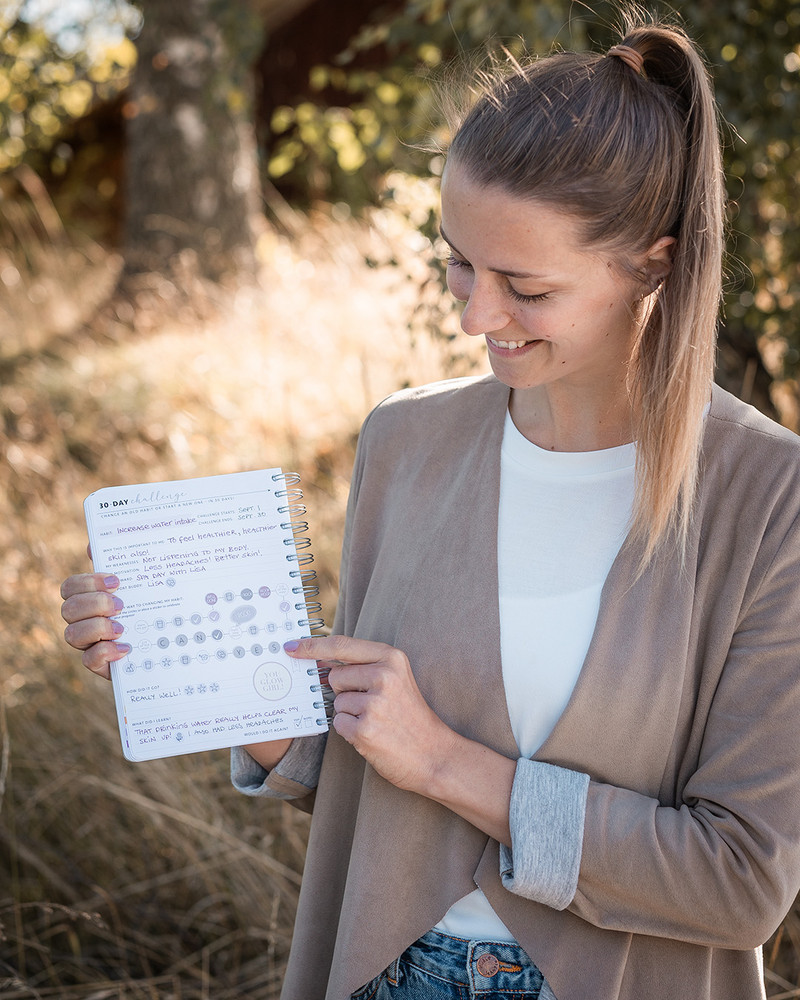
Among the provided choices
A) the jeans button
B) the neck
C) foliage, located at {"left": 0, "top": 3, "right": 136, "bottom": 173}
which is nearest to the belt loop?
the jeans button

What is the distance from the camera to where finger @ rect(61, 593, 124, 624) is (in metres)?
1.35

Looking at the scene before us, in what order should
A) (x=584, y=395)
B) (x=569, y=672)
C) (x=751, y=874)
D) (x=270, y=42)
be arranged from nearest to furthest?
(x=751, y=874)
(x=569, y=672)
(x=584, y=395)
(x=270, y=42)

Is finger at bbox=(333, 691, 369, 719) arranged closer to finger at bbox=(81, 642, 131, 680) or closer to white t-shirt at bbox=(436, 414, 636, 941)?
white t-shirt at bbox=(436, 414, 636, 941)

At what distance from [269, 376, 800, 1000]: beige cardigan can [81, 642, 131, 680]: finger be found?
368mm

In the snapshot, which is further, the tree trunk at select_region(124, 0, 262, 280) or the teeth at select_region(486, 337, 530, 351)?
the tree trunk at select_region(124, 0, 262, 280)

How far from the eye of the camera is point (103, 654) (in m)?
1.35

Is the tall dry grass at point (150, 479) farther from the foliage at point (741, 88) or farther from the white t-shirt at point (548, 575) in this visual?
the white t-shirt at point (548, 575)

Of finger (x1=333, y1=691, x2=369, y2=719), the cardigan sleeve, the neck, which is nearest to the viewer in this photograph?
the cardigan sleeve

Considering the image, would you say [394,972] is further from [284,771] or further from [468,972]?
[284,771]

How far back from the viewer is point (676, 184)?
1.35m

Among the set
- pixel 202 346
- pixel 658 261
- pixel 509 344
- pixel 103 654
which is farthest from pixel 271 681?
pixel 202 346

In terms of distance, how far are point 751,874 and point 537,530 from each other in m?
0.54

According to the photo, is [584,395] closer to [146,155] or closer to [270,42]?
[146,155]

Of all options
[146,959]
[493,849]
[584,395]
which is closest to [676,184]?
[584,395]
